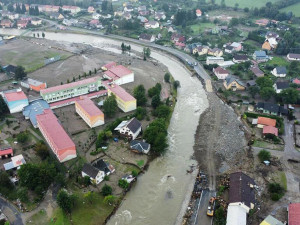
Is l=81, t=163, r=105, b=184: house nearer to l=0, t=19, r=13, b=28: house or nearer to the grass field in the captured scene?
l=0, t=19, r=13, b=28: house

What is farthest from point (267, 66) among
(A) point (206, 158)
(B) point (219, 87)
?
(A) point (206, 158)

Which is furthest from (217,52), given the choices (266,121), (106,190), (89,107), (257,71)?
(106,190)

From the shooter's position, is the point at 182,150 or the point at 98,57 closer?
the point at 182,150

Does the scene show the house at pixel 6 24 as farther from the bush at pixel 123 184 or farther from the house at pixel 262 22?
the house at pixel 262 22

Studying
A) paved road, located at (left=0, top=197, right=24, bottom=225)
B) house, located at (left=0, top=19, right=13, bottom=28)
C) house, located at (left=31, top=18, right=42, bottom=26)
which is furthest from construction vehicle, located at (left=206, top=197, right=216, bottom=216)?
house, located at (left=0, top=19, right=13, bottom=28)

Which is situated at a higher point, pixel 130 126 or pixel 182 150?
pixel 130 126

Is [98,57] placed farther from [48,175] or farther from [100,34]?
[48,175]
